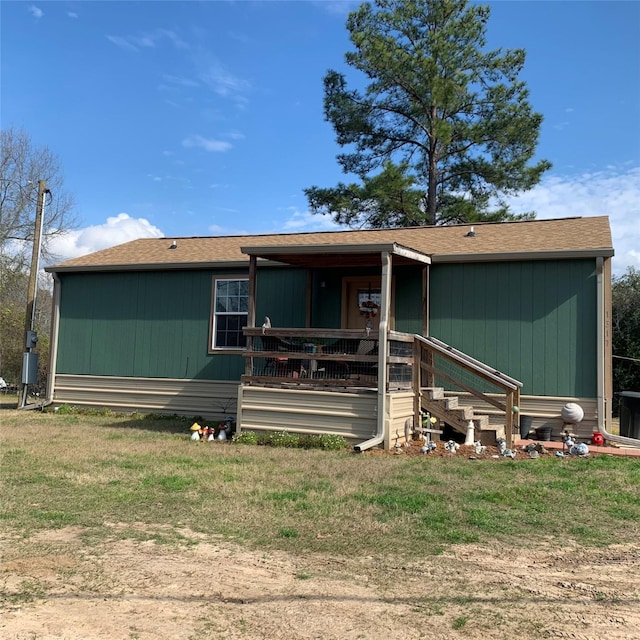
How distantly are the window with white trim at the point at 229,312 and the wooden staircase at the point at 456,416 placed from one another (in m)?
3.73

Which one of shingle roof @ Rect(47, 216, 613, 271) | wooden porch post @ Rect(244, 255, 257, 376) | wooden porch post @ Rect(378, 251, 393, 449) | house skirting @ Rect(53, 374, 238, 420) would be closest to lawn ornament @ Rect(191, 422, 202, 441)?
wooden porch post @ Rect(244, 255, 257, 376)

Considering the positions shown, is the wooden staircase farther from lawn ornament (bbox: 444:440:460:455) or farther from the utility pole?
the utility pole

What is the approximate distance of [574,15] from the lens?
10.8 meters

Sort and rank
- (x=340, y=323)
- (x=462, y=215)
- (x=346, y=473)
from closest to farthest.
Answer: (x=346, y=473)
(x=340, y=323)
(x=462, y=215)

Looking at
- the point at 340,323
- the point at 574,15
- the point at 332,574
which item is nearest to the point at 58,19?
the point at 340,323

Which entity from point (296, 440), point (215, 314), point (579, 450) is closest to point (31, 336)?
point (215, 314)

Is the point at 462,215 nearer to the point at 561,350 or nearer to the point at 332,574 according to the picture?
the point at 561,350

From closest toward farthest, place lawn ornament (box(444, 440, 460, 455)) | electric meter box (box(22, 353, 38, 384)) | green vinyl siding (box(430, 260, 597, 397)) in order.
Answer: lawn ornament (box(444, 440, 460, 455)) → green vinyl siding (box(430, 260, 597, 397)) → electric meter box (box(22, 353, 38, 384))

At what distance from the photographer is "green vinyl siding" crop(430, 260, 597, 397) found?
9.16m

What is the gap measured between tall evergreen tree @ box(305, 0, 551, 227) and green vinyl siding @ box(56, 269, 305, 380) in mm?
8895

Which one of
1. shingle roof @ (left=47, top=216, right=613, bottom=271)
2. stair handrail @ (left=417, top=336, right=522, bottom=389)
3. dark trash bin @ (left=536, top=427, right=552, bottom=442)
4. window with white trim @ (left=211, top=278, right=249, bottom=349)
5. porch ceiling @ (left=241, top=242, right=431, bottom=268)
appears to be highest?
shingle roof @ (left=47, top=216, right=613, bottom=271)

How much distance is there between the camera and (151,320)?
470 inches

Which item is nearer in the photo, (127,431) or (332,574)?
(332,574)

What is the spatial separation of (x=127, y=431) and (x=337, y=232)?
5.88m
